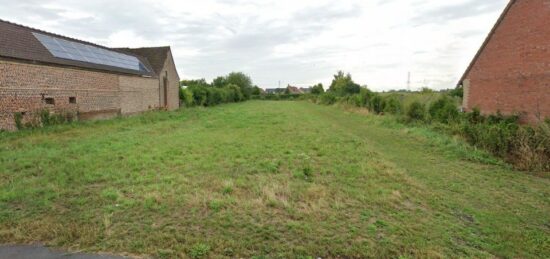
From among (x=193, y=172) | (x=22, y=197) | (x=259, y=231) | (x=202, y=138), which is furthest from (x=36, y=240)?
(x=202, y=138)

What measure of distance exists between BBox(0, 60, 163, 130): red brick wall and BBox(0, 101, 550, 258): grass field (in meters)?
4.08

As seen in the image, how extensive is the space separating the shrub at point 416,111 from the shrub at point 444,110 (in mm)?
873

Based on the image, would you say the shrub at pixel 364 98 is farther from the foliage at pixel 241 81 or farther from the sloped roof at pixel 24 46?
the foliage at pixel 241 81

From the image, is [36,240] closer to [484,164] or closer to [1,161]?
[1,161]

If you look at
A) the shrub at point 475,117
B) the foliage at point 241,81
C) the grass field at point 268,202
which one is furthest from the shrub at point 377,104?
the foliage at point 241,81

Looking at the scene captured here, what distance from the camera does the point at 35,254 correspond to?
9.86 feet

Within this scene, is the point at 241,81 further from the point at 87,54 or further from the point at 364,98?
the point at 87,54

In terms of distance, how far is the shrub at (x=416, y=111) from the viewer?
49.9 feet

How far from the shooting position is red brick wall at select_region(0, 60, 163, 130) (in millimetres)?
11062

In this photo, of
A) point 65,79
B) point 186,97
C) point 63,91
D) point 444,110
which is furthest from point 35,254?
point 186,97

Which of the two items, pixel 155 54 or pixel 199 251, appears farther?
pixel 155 54

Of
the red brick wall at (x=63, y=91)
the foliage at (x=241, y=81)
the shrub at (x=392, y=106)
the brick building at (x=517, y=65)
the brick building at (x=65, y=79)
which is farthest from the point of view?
the foliage at (x=241, y=81)

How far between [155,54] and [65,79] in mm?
13526

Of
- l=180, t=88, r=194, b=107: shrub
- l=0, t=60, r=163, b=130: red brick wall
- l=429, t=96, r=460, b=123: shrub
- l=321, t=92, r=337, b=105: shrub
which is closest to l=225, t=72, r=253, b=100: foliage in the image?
l=321, t=92, r=337, b=105: shrub
